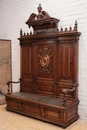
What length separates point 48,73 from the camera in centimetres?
437

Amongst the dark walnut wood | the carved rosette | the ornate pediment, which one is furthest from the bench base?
the ornate pediment

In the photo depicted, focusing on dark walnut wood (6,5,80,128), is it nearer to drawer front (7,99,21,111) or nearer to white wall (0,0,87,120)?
drawer front (7,99,21,111)

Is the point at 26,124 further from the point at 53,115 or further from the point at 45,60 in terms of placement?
the point at 45,60

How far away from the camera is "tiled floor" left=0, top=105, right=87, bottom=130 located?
137 inches

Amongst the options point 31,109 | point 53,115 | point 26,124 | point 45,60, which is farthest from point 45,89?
point 26,124

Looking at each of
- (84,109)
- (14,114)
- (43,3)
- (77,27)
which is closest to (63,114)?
(84,109)

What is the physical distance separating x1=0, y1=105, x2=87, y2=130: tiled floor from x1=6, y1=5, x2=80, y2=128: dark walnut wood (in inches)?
4.5

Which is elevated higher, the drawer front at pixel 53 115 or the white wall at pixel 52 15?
the white wall at pixel 52 15

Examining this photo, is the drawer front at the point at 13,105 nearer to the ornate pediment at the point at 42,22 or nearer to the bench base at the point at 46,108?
the bench base at the point at 46,108

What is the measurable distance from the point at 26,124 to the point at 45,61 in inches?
66.0

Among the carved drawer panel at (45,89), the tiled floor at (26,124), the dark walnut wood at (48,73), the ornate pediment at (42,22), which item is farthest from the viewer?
the carved drawer panel at (45,89)

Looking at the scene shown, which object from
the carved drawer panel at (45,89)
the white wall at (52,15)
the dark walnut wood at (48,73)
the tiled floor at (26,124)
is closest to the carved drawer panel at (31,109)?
the dark walnut wood at (48,73)

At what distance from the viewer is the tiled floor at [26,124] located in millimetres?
3484

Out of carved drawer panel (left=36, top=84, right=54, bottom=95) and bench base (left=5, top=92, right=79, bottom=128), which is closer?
bench base (left=5, top=92, right=79, bottom=128)
